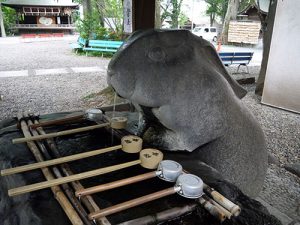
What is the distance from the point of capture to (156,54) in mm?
1375

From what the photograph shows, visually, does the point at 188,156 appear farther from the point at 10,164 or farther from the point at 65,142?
the point at 10,164

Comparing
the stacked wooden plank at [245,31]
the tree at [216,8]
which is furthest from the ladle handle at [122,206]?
the tree at [216,8]

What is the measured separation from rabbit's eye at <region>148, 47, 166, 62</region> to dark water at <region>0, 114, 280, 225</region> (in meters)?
0.53

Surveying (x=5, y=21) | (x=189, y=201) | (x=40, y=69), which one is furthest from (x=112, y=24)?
(x=189, y=201)

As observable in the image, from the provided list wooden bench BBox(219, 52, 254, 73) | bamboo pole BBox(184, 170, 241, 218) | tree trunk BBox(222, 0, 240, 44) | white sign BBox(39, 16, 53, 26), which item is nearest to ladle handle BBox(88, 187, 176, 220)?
bamboo pole BBox(184, 170, 241, 218)

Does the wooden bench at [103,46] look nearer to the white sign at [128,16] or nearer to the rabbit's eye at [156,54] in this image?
the white sign at [128,16]

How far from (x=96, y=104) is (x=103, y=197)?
466 centimetres

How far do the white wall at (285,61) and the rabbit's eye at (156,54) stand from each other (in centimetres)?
549

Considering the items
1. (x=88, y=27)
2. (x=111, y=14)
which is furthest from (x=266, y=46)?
(x=111, y=14)

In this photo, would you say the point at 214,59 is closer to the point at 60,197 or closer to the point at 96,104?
the point at 60,197

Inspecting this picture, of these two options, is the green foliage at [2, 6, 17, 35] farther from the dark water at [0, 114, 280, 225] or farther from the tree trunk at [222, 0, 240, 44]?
the dark water at [0, 114, 280, 225]

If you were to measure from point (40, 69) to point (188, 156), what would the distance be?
9.53 metres

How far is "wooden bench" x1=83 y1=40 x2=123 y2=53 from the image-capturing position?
1363 centimetres

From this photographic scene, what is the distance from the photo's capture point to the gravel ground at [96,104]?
10.4 ft
